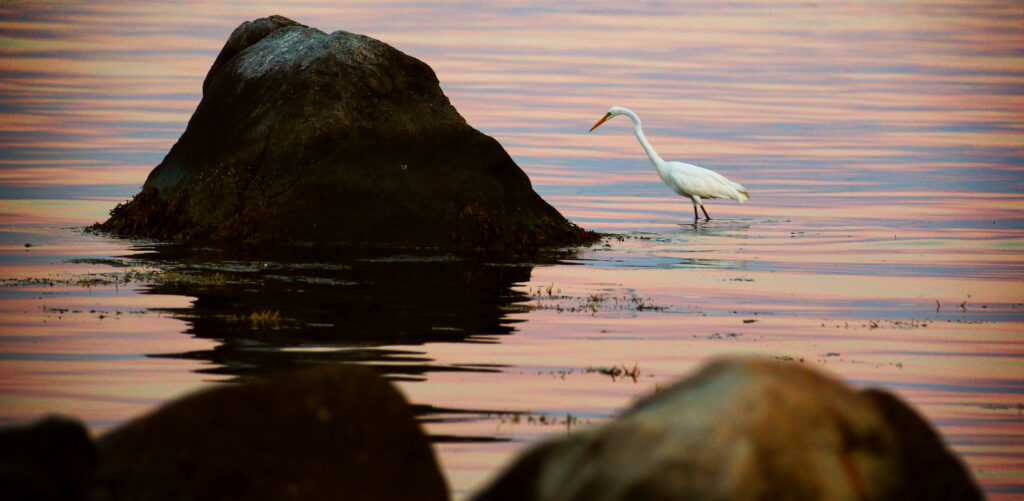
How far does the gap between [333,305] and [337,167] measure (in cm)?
604

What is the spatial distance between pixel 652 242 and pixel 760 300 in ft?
23.1

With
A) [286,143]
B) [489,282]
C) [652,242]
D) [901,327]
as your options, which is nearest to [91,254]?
[286,143]

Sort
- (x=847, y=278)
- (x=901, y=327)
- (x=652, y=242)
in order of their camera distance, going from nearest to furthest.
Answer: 1. (x=901, y=327)
2. (x=847, y=278)
3. (x=652, y=242)

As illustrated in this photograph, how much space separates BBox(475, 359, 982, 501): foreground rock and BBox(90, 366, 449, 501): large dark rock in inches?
52.0

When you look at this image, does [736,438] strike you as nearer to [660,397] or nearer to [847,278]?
[660,397]

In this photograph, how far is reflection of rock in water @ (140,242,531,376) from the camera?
12500 millimetres

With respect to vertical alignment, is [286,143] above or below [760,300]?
above

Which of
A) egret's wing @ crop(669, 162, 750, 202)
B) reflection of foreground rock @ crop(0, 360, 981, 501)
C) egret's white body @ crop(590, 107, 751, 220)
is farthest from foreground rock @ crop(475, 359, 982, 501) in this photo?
egret's wing @ crop(669, 162, 750, 202)

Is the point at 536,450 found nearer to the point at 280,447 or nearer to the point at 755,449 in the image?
the point at 755,449

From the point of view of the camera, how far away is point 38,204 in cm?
2972

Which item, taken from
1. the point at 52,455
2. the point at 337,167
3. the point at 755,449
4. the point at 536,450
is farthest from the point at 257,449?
the point at 337,167

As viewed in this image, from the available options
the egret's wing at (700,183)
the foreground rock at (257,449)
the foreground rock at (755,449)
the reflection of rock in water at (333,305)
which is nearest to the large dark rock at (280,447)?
the foreground rock at (257,449)

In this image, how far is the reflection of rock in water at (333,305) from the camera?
12.5 metres

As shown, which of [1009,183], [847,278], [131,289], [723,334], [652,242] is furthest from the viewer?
[1009,183]
